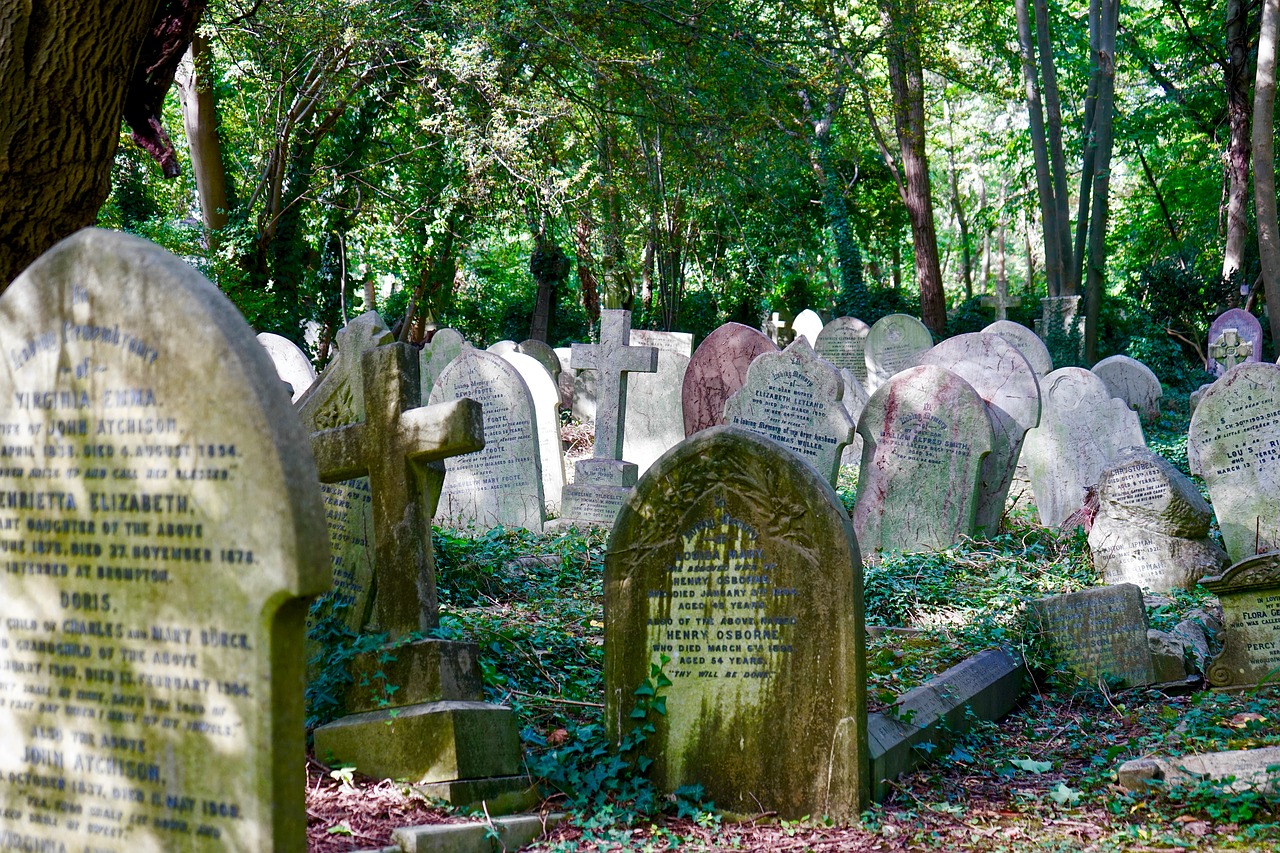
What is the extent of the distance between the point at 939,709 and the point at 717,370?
21.7ft

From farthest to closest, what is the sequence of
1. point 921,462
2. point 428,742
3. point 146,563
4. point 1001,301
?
point 1001,301, point 921,462, point 428,742, point 146,563

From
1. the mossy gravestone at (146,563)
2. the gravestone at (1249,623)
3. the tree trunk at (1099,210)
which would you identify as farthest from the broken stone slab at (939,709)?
the tree trunk at (1099,210)

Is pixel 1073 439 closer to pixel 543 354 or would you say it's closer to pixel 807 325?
pixel 543 354

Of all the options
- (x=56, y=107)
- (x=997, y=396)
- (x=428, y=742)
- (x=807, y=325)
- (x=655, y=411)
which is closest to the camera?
(x=428, y=742)

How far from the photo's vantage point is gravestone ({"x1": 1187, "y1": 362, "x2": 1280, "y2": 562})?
8742 mm

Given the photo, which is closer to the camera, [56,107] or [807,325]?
[56,107]

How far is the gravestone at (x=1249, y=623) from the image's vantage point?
6.28 meters

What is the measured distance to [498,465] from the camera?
10.0 metres

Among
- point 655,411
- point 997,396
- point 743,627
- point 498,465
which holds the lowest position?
point 743,627

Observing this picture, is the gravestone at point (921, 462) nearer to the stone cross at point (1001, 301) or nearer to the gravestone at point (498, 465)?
the gravestone at point (498, 465)

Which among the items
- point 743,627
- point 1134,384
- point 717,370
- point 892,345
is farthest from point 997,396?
point 1134,384

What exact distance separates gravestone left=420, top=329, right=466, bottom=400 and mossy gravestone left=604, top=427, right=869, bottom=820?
8.19 metres

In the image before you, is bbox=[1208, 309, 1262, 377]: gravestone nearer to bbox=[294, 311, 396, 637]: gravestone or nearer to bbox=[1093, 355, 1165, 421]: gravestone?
bbox=[1093, 355, 1165, 421]: gravestone

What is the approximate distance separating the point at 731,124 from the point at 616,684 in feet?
30.2
